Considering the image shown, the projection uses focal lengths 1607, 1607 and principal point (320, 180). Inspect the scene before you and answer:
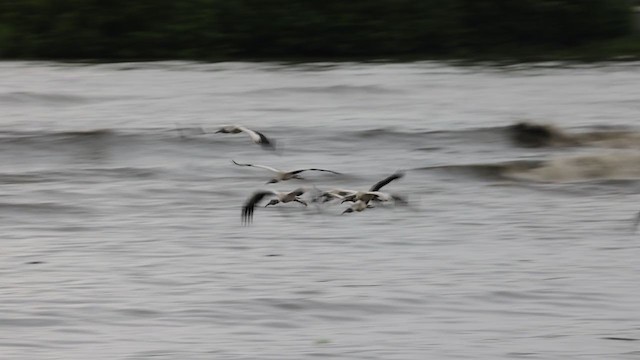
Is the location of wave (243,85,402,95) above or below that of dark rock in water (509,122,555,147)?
below

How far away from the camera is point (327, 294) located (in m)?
9.45

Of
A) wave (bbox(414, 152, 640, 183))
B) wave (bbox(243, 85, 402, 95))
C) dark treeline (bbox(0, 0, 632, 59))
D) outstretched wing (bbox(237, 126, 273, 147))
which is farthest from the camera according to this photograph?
dark treeline (bbox(0, 0, 632, 59))

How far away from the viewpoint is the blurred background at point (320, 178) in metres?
8.66

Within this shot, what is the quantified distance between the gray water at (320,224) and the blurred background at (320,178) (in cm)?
3

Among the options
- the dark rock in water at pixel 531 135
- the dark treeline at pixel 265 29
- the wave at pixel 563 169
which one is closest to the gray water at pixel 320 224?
the wave at pixel 563 169

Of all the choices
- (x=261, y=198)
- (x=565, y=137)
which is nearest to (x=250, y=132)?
(x=261, y=198)

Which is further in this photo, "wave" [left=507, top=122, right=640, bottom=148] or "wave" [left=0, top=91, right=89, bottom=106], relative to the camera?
"wave" [left=0, top=91, right=89, bottom=106]

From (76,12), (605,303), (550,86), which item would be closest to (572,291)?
(605,303)

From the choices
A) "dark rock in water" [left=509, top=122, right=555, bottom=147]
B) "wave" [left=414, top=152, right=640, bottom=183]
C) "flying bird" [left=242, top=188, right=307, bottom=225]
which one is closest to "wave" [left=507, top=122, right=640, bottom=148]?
"dark rock in water" [left=509, top=122, right=555, bottom=147]

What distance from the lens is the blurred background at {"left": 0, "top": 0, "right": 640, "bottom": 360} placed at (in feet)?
28.4

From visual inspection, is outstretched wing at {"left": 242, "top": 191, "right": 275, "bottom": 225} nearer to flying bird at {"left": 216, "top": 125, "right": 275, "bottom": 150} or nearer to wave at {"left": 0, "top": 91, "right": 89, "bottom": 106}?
flying bird at {"left": 216, "top": 125, "right": 275, "bottom": 150}

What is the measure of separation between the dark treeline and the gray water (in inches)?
198

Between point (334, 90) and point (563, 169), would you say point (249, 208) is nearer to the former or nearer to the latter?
point (563, 169)

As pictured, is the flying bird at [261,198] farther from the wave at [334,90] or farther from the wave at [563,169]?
the wave at [334,90]
